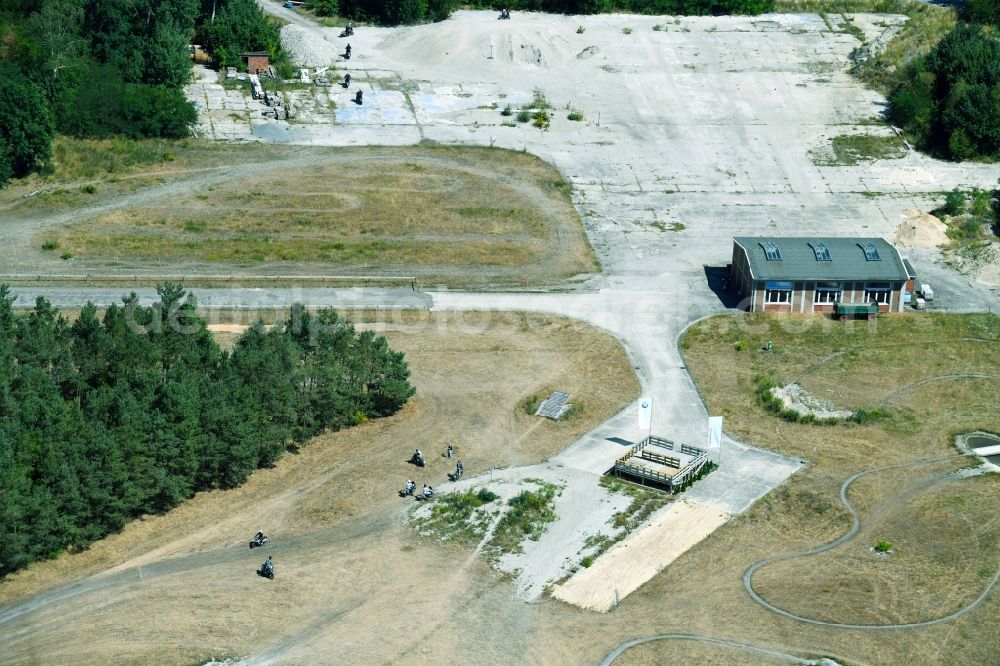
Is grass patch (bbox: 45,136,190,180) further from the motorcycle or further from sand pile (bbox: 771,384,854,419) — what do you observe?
sand pile (bbox: 771,384,854,419)

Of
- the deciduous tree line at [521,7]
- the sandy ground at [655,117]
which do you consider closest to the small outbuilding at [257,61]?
the sandy ground at [655,117]

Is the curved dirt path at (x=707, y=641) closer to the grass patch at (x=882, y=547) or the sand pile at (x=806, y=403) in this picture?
the grass patch at (x=882, y=547)

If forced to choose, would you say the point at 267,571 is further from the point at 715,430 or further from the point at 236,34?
the point at 236,34

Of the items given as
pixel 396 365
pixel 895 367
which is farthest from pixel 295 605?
pixel 895 367

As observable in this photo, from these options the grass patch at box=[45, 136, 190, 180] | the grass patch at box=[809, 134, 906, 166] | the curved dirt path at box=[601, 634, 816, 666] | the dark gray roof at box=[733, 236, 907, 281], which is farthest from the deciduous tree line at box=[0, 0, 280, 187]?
the curved dirt path at box=[601, 634, 816, 666]

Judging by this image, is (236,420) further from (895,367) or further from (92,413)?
(895,367)

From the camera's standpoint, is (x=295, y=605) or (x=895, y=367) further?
(x=895, y=367)
